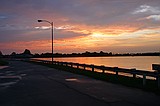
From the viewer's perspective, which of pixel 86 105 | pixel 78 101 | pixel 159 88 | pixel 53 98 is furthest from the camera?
pixel 159 88

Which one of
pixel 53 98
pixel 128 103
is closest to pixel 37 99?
pixel 53 98

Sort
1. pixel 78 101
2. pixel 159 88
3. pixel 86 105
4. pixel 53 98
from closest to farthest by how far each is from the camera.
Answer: pixel 86 105
pixel 78 101
pixel 53 98
pixel 159 88

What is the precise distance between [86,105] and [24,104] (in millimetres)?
2391

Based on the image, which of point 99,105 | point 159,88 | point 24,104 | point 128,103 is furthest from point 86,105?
point 159,88

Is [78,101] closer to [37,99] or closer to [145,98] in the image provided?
[37,99]

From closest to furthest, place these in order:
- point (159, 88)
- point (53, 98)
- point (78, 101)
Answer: point (78, 101) < point (53, 98) < point (159, 88)

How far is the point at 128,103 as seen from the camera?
38.0ft

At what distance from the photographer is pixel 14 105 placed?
1138cm

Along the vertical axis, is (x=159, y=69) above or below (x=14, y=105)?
above

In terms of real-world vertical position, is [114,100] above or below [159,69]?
below

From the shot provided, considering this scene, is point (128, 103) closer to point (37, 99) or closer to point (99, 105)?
point (99, 105)

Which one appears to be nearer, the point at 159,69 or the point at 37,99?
the point at 37,99

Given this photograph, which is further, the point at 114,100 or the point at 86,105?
the point at 114,100

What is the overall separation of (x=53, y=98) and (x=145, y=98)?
3.96 metres
